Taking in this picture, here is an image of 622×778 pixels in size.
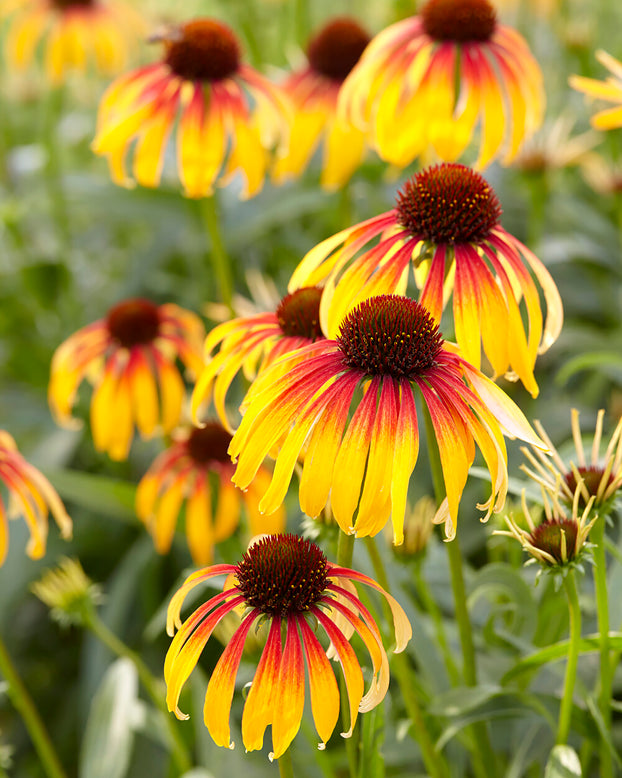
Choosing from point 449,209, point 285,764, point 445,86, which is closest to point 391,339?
point 449,209

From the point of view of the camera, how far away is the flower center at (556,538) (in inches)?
25.1

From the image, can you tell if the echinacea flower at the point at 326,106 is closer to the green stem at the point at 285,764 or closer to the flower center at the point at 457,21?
the flower center at the point at 457,21

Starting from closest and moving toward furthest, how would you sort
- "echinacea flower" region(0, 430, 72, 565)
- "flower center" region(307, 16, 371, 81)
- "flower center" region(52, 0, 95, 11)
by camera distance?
1. "echinacea flower" region(0, 430, 72, 565)
2. "flower center" region(307, 16, 371, 81)
3. "flower center" region(52, 0, 95, 11)

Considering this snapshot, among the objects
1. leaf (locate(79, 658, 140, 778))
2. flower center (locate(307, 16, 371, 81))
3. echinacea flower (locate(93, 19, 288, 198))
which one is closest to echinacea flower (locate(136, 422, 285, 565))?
leaf (locate(79, 658, 140, 778))

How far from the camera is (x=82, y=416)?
5.61ft

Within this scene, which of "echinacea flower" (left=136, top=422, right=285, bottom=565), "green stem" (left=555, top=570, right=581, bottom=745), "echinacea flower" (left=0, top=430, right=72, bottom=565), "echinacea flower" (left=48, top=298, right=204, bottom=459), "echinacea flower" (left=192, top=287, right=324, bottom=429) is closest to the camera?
"green stem" (left=555, top=570, right=581, bottom=745)

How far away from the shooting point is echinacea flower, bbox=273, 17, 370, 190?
4.48 feet

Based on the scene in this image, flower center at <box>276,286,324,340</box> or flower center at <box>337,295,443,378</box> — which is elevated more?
flower center at <box>337,295,443,378</box>

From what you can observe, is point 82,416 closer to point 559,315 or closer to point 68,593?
point 68,593

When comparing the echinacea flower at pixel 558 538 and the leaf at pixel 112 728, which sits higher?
the echinacea flower at pixel 558 538

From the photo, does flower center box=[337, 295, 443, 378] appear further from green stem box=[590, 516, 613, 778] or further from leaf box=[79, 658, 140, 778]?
leaf box=[79, 658, 140, 778]

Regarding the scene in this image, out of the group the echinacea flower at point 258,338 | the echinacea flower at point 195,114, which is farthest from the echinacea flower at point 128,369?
the echinacea flower at point 258,338

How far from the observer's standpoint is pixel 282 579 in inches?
22.6

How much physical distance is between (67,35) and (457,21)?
102cm
